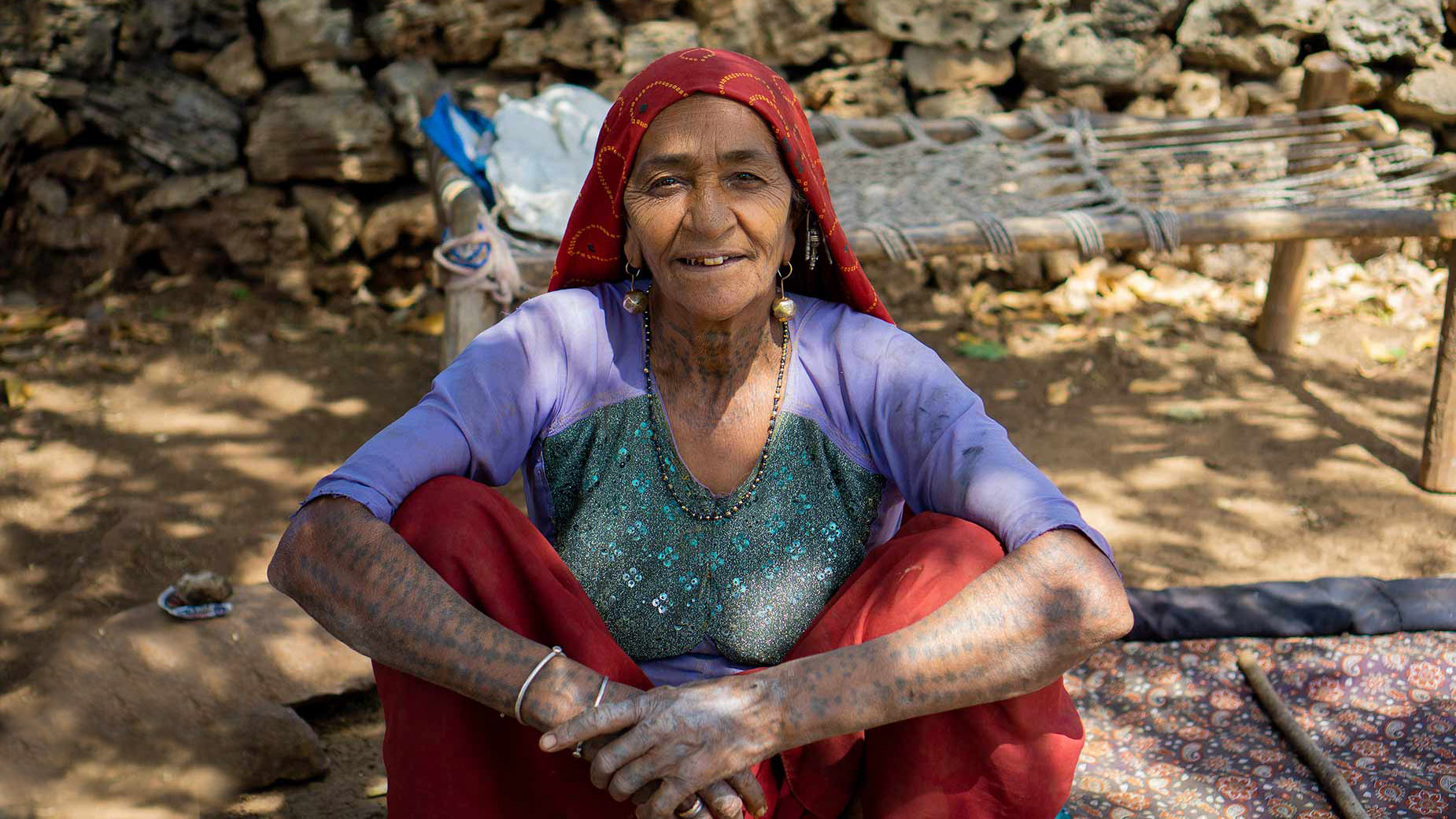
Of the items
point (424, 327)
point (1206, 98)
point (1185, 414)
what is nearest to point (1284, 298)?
point (1185, 414)

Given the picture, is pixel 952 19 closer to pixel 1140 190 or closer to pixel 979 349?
pixel 1140 190

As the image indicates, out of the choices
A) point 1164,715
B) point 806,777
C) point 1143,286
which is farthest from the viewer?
point 1143,286

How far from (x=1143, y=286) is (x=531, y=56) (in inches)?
119

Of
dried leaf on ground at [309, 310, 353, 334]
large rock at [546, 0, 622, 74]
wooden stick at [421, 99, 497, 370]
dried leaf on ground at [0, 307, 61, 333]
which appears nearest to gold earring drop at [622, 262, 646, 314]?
wooden stick at [421, 99, 497, 370]

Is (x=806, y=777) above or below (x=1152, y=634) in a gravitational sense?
above

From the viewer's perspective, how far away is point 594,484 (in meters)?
2.20

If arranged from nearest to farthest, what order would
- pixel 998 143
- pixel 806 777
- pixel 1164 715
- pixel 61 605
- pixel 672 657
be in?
1. pixel 806 777
2. pixel 672 657
3. pixel 1164 715
4. pixel 61 605
5. pixel 998 143

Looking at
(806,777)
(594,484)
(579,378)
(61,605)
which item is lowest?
(61,605)

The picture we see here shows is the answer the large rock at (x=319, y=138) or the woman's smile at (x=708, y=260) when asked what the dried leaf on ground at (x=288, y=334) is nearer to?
the large rock at (x=319, y=138)

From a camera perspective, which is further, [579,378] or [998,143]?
[998,143]

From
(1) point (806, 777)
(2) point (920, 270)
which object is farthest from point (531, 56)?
(1) point (806, 777)

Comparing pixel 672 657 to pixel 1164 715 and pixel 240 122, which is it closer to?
pixel 1164 715

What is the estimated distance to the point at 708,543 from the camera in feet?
7.04

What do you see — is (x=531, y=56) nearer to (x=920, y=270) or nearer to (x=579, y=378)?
(x=920, y=270)
